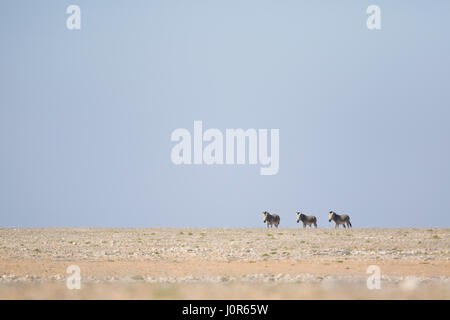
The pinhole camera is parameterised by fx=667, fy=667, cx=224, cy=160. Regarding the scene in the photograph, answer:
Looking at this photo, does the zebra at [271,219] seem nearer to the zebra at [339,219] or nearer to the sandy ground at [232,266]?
the zebra at [339,219]

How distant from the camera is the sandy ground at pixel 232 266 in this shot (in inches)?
731

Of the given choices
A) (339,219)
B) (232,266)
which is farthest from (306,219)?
(232,266)

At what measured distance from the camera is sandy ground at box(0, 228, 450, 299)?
18578 mm

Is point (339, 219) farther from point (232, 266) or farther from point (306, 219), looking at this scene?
point (232, 266)

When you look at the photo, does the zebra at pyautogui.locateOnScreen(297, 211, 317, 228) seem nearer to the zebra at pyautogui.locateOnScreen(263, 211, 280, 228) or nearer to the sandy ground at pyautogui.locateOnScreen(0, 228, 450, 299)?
the zebra at pyautogui.locateOnScreen(263, 211, 280, 228)

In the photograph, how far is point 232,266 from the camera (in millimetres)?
31828

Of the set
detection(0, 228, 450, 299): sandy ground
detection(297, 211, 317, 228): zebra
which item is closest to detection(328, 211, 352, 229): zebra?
detection(297, 211, 317, 228): zebra

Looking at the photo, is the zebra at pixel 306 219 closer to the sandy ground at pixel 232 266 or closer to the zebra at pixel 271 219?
the zebra at pixel 271 219

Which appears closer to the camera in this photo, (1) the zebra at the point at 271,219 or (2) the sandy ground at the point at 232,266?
(2) the sandy ground at the point at 232,266

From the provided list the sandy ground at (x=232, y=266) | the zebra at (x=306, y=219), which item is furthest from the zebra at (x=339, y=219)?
the sandy ground at (x=232, y=266)

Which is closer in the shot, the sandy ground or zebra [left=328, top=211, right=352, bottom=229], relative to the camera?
the sandy ground

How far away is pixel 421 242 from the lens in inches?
1842

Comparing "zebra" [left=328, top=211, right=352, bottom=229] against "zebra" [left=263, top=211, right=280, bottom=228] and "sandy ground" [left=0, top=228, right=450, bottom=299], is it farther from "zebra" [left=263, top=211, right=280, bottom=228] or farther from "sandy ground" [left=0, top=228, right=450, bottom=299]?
"sandy ground" [left=0, top=228, right=450, bottom=299]
